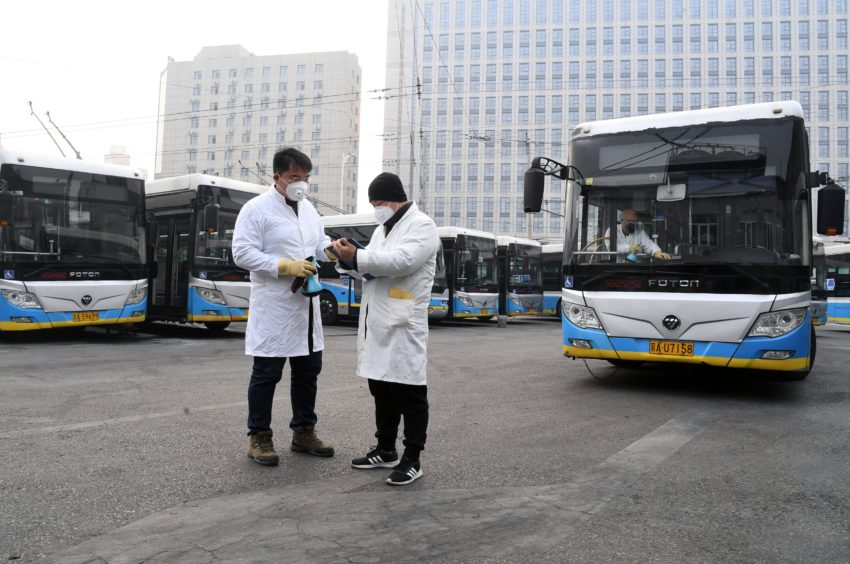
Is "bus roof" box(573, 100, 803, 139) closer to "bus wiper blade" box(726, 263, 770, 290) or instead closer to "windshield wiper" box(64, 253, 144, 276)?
"bus wiper blade" box(726, 263, 770, 290)

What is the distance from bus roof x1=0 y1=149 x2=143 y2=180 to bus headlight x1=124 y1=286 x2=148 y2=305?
6.92 feet

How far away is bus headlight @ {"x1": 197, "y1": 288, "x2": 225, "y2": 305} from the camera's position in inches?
489

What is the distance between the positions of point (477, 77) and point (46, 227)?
84088 millimetres

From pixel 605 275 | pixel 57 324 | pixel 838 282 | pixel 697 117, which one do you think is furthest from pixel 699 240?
pixel 838 282

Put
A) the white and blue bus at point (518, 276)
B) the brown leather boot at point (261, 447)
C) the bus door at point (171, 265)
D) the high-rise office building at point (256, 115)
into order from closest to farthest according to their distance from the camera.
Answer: the brown leather boot at point (261, 447), the bus door at point (171, 265), the white and blue bus at point (518, 276), the high-rise office building at point (256, 115)

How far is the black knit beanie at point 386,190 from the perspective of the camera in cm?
390

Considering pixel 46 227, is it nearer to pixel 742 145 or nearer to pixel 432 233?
pixel 432 233

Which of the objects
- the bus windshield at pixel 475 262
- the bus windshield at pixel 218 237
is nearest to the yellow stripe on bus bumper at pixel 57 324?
the bus windshield at pixel 218 237

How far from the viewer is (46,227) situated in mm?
10812

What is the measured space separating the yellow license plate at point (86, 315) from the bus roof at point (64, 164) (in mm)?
2476

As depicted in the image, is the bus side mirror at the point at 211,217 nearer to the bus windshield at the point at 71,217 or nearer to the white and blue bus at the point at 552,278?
the bus windshield at the point at 71,217

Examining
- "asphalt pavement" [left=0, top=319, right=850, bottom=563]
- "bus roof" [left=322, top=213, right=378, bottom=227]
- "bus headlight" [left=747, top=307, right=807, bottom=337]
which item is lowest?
"asphalt pavement" [left=0, top=319, right=850, bottom=563]

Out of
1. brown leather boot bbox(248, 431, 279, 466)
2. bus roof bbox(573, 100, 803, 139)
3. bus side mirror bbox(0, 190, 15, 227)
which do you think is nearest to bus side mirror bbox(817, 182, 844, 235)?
bus roof bbox(573, 100, 803, 139)

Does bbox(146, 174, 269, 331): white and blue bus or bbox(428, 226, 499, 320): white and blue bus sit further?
A: bbox(428, 226, 499, 320): white and blue bus
